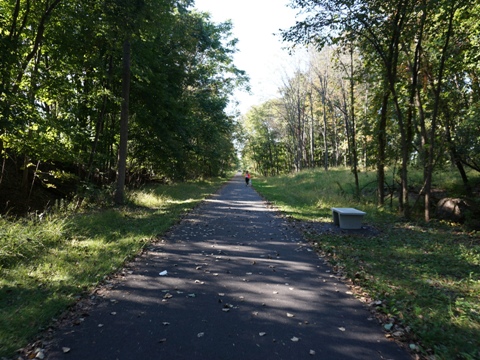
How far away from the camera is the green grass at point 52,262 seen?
368 centimetres

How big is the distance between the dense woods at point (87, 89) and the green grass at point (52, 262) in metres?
3.38

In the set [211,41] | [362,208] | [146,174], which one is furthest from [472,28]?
[146,174]

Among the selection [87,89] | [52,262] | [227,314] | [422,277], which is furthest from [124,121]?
[422,277]

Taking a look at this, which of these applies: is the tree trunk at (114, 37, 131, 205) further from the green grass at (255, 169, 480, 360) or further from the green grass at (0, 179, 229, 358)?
the green grass at (255, 169, 480, 360)

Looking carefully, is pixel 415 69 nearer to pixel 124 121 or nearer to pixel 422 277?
pixel 422 277

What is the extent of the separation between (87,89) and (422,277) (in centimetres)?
1447

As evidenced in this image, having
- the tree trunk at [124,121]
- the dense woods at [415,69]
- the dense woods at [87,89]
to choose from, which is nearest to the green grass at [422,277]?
the dense woods at [415,69]

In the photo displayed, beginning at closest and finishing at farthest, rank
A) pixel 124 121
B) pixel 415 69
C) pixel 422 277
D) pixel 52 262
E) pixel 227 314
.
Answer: pixel 227 314 → pixel 422 277 → pixel 52 262 → pixel 415 69 → pixel 124 121

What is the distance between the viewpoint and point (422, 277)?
5.27m

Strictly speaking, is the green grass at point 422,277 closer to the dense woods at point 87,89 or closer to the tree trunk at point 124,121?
the tree trunk at point 124,121

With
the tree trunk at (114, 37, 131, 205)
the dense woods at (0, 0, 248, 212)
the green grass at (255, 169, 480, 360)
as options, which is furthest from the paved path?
the tree trunk at (114, 37, 131, 205)

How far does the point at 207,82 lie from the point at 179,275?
85.7 ft

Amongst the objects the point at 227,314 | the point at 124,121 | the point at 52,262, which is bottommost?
the point at 227,314

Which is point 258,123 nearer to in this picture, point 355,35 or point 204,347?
point 355,35
